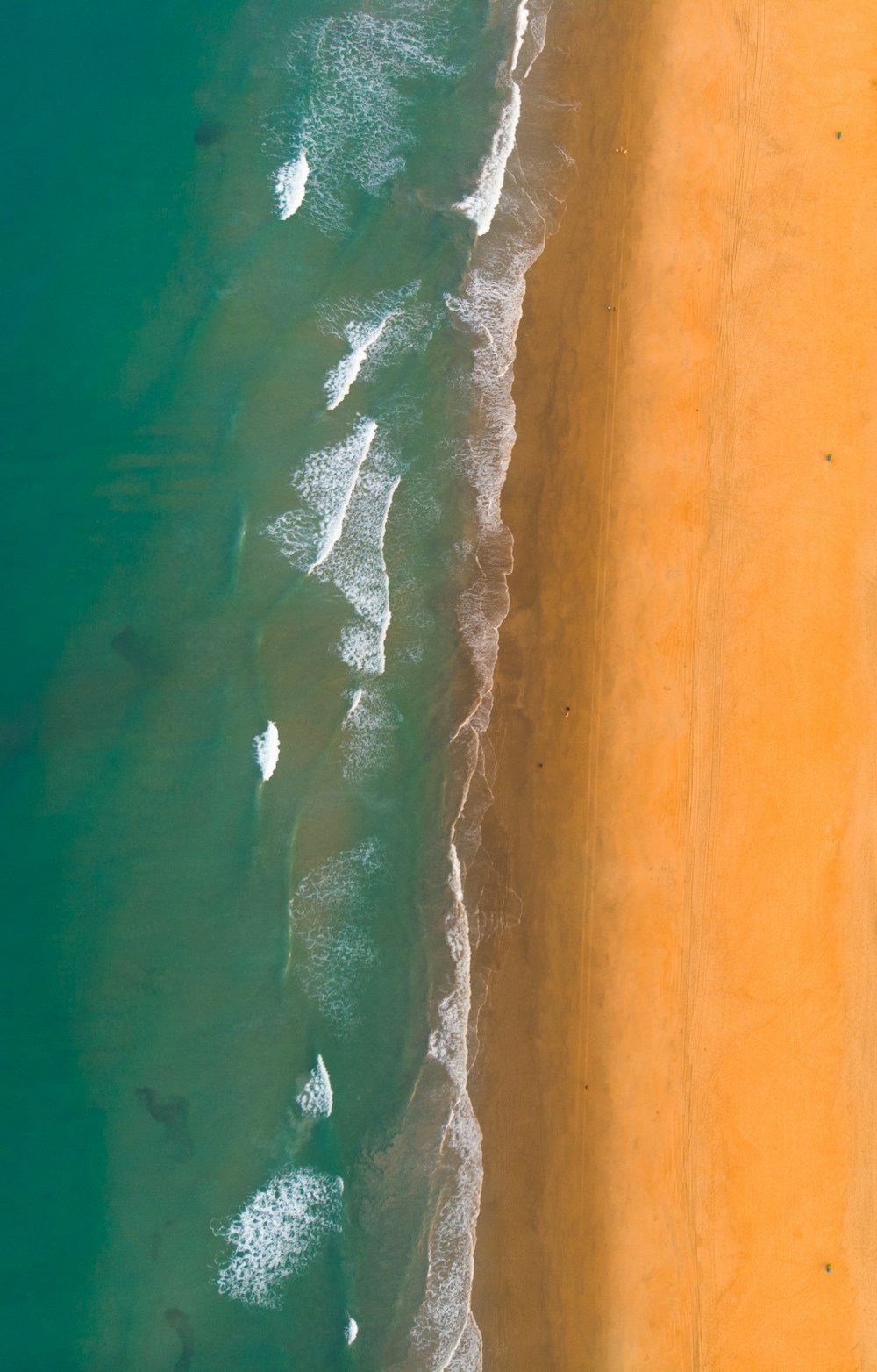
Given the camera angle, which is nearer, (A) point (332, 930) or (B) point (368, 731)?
(A) point (332, 930)

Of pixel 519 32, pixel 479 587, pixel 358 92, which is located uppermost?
pixel 519 32

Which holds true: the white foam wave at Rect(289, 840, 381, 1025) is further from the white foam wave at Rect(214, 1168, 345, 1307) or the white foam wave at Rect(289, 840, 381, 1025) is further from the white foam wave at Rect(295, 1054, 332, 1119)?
the white foam wave at Rect(214, 1168, 345, 1307)

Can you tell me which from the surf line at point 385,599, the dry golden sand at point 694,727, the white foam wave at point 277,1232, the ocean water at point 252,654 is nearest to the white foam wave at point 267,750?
the ocean water at point 252,654

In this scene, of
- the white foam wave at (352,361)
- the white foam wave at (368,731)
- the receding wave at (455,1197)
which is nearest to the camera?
the receding wave at (455,1197)

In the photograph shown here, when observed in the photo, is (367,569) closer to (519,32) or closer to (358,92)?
(358,92)

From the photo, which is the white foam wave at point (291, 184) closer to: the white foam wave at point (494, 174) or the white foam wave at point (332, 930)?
the white foam wave at point (494, 174)

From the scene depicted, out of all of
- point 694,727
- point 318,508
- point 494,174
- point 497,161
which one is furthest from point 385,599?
point 497,161

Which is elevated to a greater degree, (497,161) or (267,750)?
(497,161)

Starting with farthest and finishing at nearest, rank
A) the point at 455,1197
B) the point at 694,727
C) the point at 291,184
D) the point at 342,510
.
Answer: the point at 694,727
the point at 291,184
the point at 342,510
the point at 455,1197
